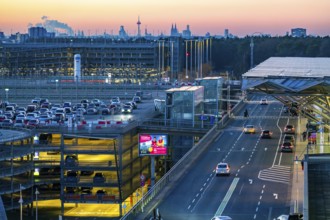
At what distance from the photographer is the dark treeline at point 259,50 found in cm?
16862

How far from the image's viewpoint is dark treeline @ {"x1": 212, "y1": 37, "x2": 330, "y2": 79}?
169m

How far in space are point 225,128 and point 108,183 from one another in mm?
12949

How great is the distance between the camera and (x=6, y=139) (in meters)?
46.9

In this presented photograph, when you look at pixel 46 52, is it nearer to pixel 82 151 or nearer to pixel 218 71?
pixel 218 71

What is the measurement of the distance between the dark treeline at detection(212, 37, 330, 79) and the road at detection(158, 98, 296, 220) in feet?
367

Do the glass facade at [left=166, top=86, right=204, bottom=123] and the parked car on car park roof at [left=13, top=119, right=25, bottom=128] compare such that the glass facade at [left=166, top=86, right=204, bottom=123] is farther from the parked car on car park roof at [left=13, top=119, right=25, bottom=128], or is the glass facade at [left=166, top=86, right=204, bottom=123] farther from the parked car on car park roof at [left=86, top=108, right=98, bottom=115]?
the parked car on car park roof at [left=86, top=108, right=98, bottom=115]

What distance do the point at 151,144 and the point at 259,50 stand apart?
433ft

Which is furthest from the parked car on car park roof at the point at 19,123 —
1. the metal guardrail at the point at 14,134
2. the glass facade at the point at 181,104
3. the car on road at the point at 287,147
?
the car on road at the point at 287,147

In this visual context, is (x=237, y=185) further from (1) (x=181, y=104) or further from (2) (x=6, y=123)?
(2) (x=6, y=123)

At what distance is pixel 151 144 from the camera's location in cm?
A: 5106

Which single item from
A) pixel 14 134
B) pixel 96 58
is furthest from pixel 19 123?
pixel 96 58

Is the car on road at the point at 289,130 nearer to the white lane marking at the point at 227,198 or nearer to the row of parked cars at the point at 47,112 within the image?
the row of parked cars at the point at 47,112

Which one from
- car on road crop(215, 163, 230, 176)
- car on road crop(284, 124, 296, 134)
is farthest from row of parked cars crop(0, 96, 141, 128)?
car on road crop(215, 163, 230, 176)

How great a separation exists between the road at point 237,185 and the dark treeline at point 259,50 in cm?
11188
